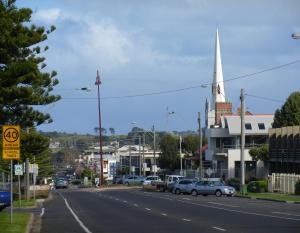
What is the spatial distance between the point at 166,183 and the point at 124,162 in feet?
316

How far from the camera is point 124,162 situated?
570 feet

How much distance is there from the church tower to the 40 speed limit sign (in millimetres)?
79931

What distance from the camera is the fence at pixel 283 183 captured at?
61531 mm

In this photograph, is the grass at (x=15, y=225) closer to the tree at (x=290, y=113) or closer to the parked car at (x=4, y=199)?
the parked car at (x=4, y=199)

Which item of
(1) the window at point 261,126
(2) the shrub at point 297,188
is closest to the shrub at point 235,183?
(2) the shrub at point 297,188

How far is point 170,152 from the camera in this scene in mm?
124000

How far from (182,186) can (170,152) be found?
56.5 metres

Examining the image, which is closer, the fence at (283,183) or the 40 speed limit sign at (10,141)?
the 40 speed limit sign at (10,141)

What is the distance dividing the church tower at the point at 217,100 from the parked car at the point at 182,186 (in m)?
34.9

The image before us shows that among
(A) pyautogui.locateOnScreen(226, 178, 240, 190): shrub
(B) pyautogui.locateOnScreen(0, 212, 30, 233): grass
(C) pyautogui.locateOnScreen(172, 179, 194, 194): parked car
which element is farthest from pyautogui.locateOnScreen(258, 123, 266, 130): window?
(B) pyautogui.locateOnScreen(0, 212, 30, 233): grass

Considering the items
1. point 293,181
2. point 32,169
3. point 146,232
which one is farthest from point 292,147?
point 146,232

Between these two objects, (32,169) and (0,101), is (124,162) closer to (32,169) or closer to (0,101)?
(32,169)

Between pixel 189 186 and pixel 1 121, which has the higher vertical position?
pixel 1 121

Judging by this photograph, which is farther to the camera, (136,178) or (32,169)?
(136,178)
